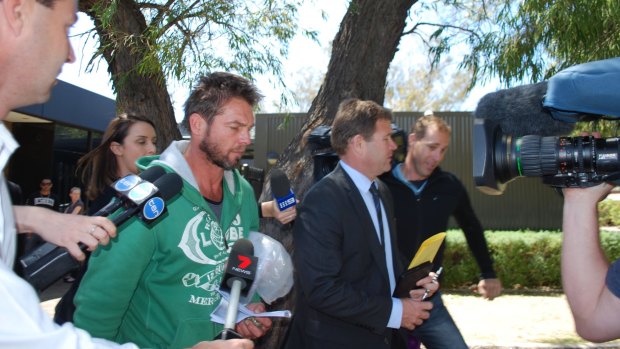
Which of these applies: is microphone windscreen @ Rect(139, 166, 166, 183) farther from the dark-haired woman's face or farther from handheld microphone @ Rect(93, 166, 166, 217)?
the dark-haired woman's face

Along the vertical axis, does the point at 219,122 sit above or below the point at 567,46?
below

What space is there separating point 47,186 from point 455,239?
7.89 m

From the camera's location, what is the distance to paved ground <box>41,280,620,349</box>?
22.3 ft

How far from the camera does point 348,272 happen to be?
9.87ft

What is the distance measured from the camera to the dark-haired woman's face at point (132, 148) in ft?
12.2

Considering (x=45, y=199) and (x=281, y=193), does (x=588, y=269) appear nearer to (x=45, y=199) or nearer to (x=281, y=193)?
(x=281, y=193)

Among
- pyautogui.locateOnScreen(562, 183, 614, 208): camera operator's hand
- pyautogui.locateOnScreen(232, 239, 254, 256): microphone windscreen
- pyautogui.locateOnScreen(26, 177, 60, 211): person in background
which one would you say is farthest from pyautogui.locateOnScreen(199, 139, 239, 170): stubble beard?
pyautogui.locateOnScreen(26, 177, 60, 211): person in background

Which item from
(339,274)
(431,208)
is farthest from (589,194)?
(431,208)

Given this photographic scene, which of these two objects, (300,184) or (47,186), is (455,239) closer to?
(300,184)

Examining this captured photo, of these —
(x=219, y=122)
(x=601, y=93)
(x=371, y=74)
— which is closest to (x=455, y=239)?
(x=371, y=74)

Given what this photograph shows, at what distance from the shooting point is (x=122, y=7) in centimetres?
497

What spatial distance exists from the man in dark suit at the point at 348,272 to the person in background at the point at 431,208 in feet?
2.55

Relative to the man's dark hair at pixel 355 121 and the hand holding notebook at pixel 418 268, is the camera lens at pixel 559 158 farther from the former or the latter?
the man's dark hair at pixel 355 121

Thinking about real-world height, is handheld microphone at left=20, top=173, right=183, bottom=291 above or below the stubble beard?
below
